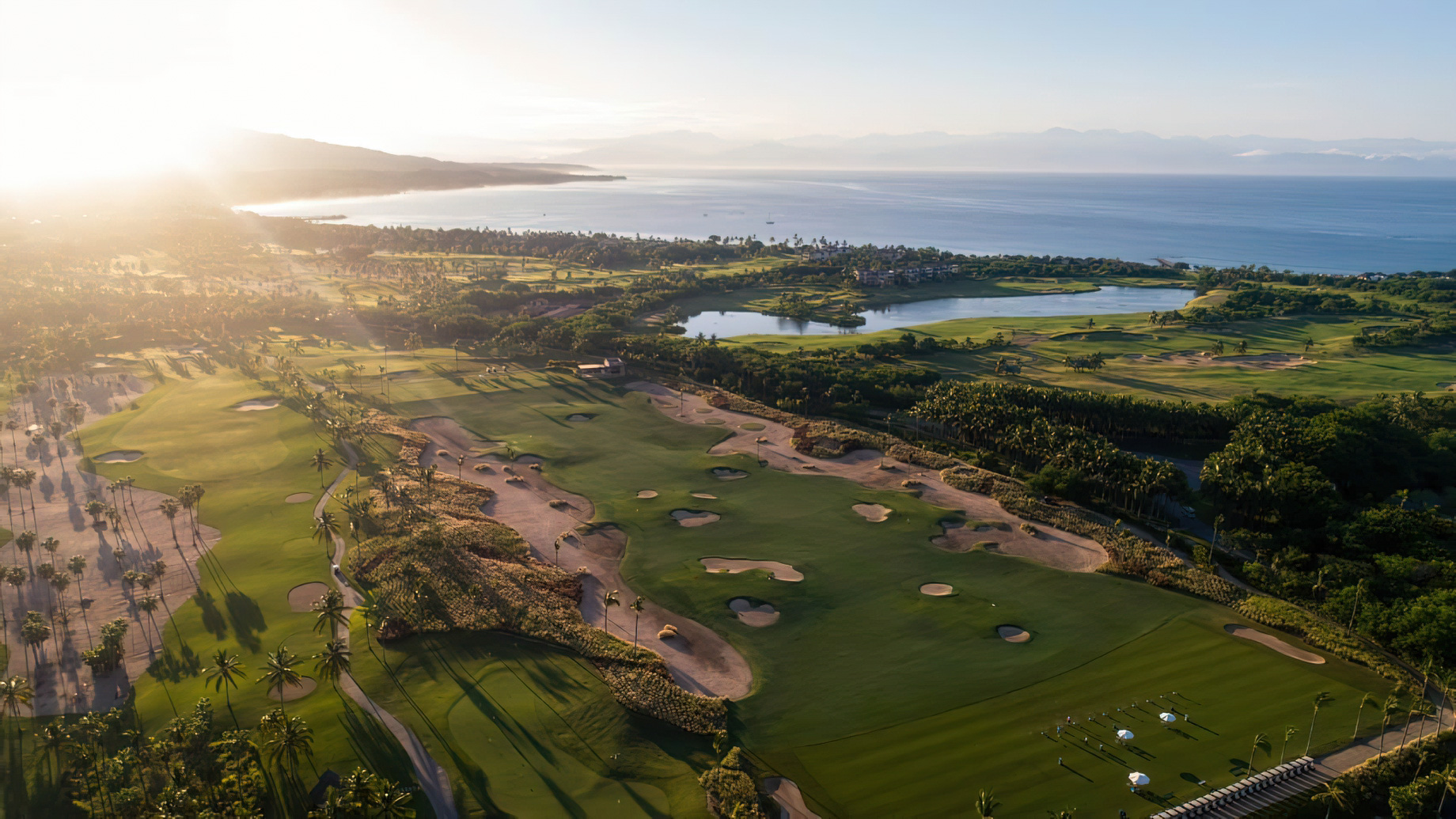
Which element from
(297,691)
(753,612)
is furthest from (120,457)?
(753,612)

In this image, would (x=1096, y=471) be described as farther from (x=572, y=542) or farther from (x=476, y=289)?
(x=476, y=289)

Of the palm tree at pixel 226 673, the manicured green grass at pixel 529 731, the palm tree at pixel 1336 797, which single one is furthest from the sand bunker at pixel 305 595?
the palm tree at pixel 1336 797

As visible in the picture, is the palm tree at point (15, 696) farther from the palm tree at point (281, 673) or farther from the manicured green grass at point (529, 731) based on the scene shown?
the manicured green grass at point (529, 731)

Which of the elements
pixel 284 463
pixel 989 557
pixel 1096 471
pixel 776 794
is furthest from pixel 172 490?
pixel 1096 471

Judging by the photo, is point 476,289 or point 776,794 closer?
point 776,794

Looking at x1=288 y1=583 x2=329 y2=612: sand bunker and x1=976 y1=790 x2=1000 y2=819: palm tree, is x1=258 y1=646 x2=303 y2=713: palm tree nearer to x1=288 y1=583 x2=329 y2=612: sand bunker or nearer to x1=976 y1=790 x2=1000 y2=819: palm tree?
x1=288 y1=583 x2=329 y2=612: sand bunker

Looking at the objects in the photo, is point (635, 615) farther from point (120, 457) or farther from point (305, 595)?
point (120, 457)
